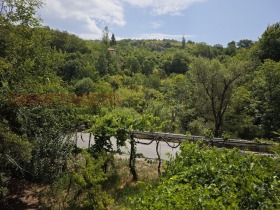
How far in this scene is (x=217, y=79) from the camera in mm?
24547

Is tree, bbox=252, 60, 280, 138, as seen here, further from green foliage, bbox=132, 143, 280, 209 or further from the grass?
green foliage, bbox=132, 143, 280, 209

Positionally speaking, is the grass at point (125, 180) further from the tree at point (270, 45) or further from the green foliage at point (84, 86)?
the tree at point (270, 45)

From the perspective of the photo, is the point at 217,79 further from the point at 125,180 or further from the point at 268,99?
the point at 125,180

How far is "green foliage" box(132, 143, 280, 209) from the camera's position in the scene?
3343mm

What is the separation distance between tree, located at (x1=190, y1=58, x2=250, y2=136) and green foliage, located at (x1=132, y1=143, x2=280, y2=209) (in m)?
20.2

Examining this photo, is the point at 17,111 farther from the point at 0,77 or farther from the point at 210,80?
the point at 210,80

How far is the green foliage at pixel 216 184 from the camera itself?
3343 mm

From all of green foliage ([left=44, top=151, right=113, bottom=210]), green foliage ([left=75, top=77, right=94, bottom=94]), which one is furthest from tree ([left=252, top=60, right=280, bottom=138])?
green foliage ([left=75, top=77, right=94, bottom=94])

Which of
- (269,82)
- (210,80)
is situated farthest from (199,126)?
(269,82)

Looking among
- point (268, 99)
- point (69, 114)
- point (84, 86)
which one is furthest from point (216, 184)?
point (84, 86)

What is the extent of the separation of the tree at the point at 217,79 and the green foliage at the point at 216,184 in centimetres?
2024

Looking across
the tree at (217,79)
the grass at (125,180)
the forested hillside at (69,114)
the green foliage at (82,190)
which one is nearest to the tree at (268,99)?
the forested hillside at (69,114)

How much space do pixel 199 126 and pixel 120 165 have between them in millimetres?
16014

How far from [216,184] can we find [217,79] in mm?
21544
